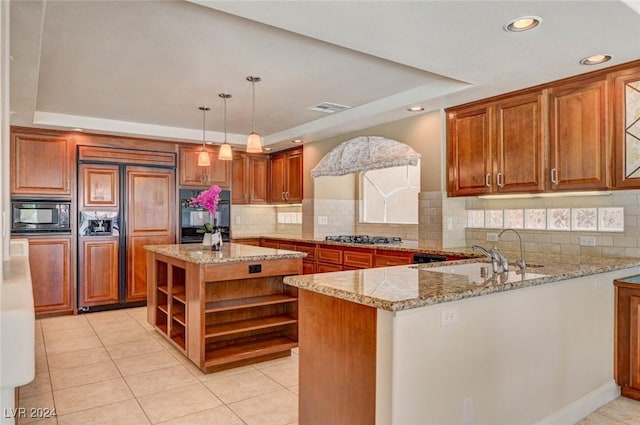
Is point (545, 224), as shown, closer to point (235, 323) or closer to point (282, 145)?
point (235, 323)

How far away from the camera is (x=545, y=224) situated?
378 cm

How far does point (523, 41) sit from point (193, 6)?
6.38 feet

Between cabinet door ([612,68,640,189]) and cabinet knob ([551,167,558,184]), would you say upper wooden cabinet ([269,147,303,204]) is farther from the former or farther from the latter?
cabinet door ([612,68,640,189])

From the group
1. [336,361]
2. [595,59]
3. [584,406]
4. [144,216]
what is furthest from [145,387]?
[595,59]

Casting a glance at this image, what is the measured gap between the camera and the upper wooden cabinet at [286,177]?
634 cm

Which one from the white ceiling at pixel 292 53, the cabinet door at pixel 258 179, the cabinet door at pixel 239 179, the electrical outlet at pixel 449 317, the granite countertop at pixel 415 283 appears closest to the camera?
the granite countertop at pixel 415 283

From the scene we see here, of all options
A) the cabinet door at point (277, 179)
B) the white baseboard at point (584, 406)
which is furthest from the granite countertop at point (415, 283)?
the cabinet door at point (277, 179)

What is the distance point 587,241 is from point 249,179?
4.72 meters

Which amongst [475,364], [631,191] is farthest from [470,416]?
[631,191]

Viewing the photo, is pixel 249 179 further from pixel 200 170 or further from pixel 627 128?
pixel 627 128

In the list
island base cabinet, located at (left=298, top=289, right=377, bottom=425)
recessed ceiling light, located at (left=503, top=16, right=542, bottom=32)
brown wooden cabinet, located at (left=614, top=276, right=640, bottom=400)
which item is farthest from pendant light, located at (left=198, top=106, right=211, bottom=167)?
brown wooden cabinet, located at (left=614, top=276, right=640, bottom=400)

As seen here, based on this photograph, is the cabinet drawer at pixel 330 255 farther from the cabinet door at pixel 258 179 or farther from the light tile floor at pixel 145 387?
the cabinet door at pixel 258 179

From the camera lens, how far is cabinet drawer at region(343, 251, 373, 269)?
4556 millimetres

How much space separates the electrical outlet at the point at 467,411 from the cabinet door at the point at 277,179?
16.0 ft
